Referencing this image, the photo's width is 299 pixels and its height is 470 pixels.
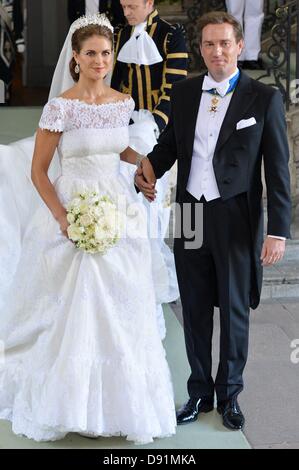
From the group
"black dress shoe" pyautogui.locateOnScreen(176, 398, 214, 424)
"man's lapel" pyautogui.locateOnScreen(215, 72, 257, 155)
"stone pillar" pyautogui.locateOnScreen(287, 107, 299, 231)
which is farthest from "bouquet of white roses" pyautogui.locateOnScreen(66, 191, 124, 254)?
"stone pillar" pyautogui.locateOnScreen(287, 107, 299, 231)

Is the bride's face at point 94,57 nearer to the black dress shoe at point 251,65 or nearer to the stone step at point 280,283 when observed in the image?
the stone step at point 280,283

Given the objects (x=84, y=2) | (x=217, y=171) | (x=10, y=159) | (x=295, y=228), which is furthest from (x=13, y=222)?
(x=84, y=2)

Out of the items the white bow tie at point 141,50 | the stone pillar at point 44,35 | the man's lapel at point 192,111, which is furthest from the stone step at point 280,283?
the stone pillar at point 44,35

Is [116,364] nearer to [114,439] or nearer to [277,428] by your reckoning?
[114,439]

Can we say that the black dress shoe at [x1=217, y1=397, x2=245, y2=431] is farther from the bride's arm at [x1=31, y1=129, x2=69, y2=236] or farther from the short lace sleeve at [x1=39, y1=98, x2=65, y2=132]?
the short lace sleeve at [x1=39, y1=98, x2=65, y2=132]

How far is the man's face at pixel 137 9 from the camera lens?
5.26m

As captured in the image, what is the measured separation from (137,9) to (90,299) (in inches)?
77.6

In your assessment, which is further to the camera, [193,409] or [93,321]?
[193,409]

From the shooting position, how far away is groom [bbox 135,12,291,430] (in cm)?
391

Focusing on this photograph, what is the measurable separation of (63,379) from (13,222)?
160 cm

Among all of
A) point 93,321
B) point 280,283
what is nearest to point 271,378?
point 93,321

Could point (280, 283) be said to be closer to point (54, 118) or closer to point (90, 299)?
point (90, 299)

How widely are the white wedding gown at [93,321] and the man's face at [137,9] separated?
1.24 meters

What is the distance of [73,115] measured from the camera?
4.05 meters
